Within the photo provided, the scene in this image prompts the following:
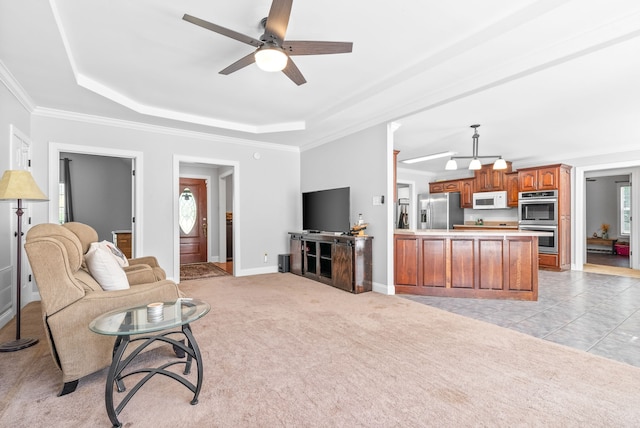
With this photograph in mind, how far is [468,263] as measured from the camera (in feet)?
14.0

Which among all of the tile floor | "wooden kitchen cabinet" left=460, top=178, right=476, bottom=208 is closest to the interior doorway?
→ "wooden kitchen cabinet" left=460, top=178, right=476, bottom=208

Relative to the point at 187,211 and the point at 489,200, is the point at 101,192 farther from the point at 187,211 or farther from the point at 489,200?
the point at 489,200

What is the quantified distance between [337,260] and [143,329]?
3335mm

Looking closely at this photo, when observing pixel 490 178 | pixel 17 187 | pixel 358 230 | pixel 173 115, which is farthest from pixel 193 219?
pixel 490 178

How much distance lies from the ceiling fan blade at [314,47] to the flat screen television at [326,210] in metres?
2.64

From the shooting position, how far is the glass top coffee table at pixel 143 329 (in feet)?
5.41

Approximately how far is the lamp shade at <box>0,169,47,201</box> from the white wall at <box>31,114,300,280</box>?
6.18 ft

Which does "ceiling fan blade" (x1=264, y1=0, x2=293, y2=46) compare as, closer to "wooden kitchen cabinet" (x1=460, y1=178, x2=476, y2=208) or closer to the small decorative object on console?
the small decorative object on console

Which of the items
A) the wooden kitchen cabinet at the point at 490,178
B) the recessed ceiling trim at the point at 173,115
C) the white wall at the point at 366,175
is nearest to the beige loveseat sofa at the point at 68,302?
the recessed ceiling trim at the point at 173,115

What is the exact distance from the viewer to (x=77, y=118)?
173 inches

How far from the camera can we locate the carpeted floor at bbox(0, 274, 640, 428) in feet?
5.66

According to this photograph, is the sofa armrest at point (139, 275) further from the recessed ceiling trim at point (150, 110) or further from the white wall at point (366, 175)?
the white wall at point (366, 175)

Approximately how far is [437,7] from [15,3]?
2.87 m

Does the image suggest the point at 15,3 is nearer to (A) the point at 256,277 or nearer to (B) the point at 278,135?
(B) the point at 278,135
